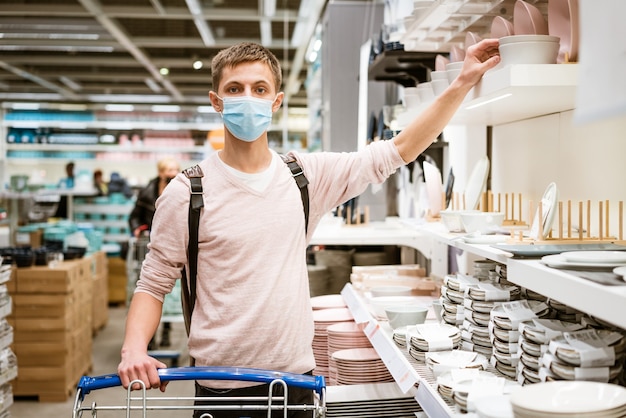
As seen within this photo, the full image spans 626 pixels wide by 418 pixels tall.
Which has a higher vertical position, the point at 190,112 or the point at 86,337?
the point at 190,112

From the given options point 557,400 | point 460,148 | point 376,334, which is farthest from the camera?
point 460,148

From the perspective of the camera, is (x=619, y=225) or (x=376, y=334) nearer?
(x=619, y=225)

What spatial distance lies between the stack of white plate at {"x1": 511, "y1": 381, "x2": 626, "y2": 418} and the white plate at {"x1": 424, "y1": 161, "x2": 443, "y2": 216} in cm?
164

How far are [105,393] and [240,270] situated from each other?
3.88 metres

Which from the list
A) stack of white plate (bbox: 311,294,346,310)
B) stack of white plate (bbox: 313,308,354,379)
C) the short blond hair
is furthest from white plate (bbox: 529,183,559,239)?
stack of white plate (bbox: 311,294,346,310)

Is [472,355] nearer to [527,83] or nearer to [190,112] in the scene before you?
[527,83]

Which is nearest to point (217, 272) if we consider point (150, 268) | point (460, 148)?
point (150, 268)

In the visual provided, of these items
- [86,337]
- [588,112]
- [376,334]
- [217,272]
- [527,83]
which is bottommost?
[86,337]

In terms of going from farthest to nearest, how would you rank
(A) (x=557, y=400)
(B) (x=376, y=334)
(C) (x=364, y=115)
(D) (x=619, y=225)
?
(C) (x=364, y=115) → (B) (x=376, y=334) → (D) (x=619, y=225) → (A) (x=557, y=400)

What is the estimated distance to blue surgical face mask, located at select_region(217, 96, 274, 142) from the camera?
2057 millimetres

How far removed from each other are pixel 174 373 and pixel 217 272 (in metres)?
0.37

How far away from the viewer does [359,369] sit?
277 cm

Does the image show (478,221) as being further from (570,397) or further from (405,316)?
(570,397)

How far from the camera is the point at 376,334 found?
261 cm
